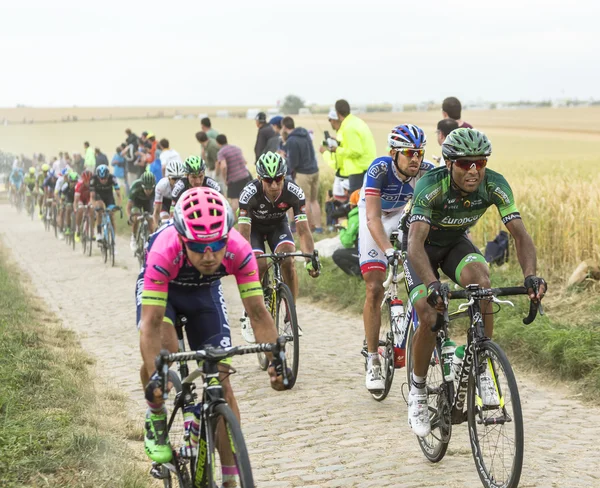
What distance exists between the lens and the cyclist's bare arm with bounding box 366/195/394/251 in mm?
Result: 7945

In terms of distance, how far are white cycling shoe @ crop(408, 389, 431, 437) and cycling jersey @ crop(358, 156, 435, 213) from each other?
2197mm

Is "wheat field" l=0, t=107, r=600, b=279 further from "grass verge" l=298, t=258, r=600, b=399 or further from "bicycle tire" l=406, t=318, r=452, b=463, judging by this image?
"bicycle tire" l=406, t=318, r=452, b=463

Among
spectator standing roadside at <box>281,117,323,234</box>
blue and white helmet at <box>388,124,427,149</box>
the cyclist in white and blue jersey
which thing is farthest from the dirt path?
spectator standing roadside at <box>281,117,323,234</box>

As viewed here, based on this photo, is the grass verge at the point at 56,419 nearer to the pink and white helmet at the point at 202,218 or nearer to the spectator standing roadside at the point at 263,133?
the pink and white helmet at the point at 202,218

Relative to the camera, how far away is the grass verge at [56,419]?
6.06 metres

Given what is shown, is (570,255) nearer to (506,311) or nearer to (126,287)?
(506,311)

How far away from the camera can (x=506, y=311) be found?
11.2 metres

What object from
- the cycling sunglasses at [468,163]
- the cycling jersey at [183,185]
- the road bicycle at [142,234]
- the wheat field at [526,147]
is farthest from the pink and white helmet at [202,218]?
the road bicycle at [142,234]

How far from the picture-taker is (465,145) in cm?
602

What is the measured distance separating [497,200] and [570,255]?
21.0ft

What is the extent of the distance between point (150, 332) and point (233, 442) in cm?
108

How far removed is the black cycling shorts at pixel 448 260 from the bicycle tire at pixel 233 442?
2137 millimetres

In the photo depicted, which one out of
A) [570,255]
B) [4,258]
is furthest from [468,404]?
[4,258]

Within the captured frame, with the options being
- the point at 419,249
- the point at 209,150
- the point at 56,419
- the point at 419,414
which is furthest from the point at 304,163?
the point at 419,249
